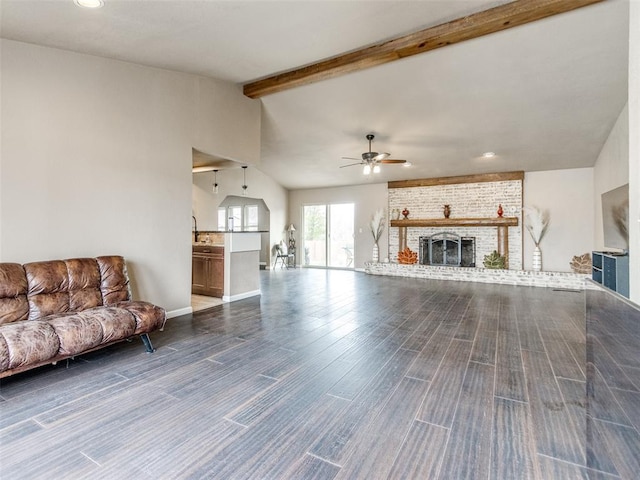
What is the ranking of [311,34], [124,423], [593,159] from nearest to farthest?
[124,423], [311,34], [593,159]

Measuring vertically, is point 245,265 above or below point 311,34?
below

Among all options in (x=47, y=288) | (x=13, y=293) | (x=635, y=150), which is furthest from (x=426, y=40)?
(x=13, y=293)

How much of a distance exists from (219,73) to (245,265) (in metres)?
2.99

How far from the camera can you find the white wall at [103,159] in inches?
117

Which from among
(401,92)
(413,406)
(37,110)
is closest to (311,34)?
(401,92)

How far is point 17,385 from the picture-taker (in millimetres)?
2406

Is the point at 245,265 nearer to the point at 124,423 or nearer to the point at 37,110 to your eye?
the point at 37,110

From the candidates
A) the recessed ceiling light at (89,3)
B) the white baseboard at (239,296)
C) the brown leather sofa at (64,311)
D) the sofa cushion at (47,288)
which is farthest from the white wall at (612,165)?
the sofa cushion at (47,288)

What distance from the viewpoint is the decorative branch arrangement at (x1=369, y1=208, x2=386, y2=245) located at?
9.26 meters

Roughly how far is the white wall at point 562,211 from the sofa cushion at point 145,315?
8010mm

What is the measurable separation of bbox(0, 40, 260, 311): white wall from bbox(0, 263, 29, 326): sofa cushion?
231 millimetres

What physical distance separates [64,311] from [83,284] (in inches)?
11.4

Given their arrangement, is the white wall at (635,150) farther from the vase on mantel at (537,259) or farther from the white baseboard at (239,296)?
the vase on mantel at (537,259)

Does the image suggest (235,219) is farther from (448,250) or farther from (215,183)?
(448,250)
